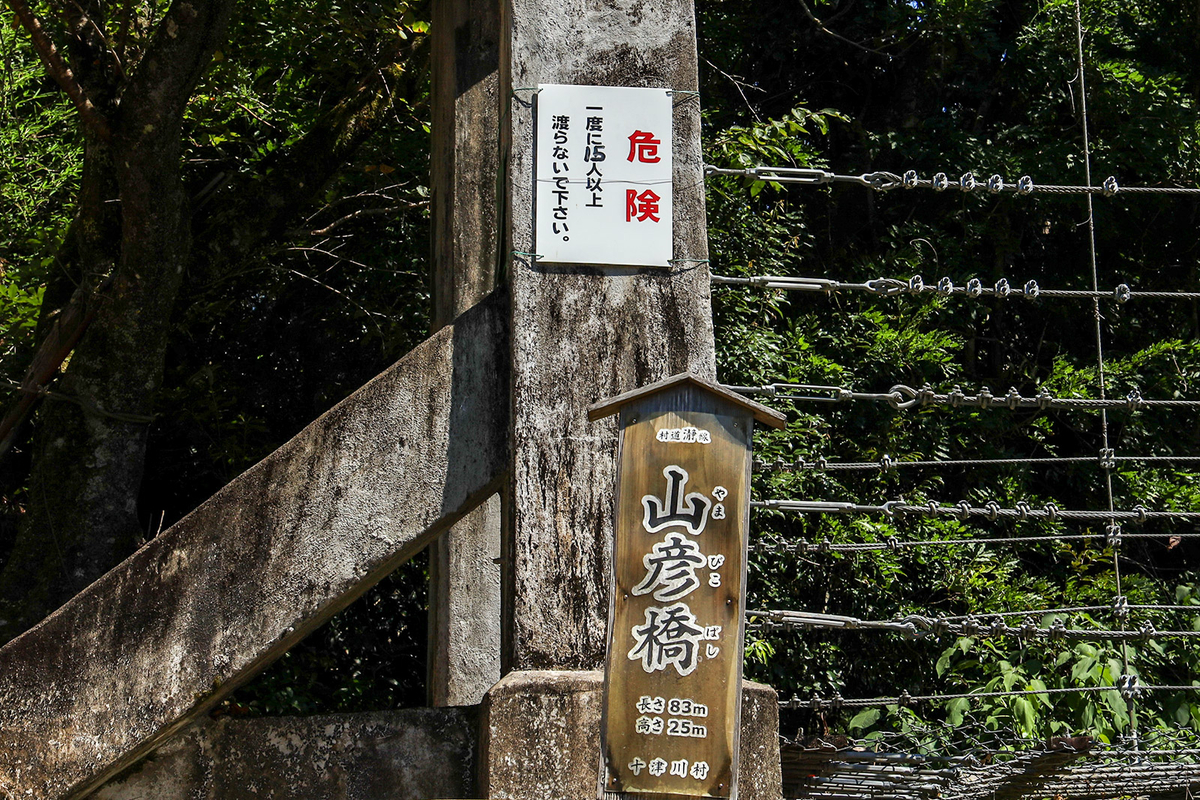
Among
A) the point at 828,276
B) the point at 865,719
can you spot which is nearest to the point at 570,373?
the point at 865,719

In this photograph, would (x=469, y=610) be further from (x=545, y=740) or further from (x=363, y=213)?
(x=363, y=213)

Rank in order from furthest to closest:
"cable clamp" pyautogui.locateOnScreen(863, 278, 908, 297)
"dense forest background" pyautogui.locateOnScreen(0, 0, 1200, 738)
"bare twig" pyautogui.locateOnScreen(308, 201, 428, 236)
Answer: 1. "bare twig" pyautogui.locateOnScreen(308, 201, 428, 236)
2. "dense forest background" pyautogui.locateOnScreen(0, 0, 1200, 738)
3. "cable clamp" pyautogui.locateOnScreen(863, 278, 908, 297)

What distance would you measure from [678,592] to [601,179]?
103 cm

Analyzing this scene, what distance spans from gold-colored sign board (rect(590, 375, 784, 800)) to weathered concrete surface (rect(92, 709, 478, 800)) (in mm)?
686

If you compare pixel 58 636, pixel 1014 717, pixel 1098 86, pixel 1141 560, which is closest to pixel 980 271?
pixel 1098 86

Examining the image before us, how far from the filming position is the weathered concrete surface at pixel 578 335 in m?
2.44

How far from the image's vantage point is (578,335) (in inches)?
101

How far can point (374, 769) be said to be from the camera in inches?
98.2

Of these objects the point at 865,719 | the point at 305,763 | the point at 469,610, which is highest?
the point at 469,610

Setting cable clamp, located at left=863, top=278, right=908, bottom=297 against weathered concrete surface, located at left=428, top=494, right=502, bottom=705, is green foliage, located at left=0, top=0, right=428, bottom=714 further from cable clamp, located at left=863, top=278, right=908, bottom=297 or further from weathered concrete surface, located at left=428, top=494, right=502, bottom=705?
cable clamp, located at left=863, top=278, right=908, bottom=297

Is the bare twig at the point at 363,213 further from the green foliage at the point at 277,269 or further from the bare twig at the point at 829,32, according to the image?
the bare twig at the point at 829,32

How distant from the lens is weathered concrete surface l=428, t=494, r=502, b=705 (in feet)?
13.3

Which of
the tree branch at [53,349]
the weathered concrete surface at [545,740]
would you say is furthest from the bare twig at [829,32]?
the weathered concrete surface at [545,740]

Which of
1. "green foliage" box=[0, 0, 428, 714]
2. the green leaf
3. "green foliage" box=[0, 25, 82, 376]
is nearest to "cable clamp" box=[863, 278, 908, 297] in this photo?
the green leaf
